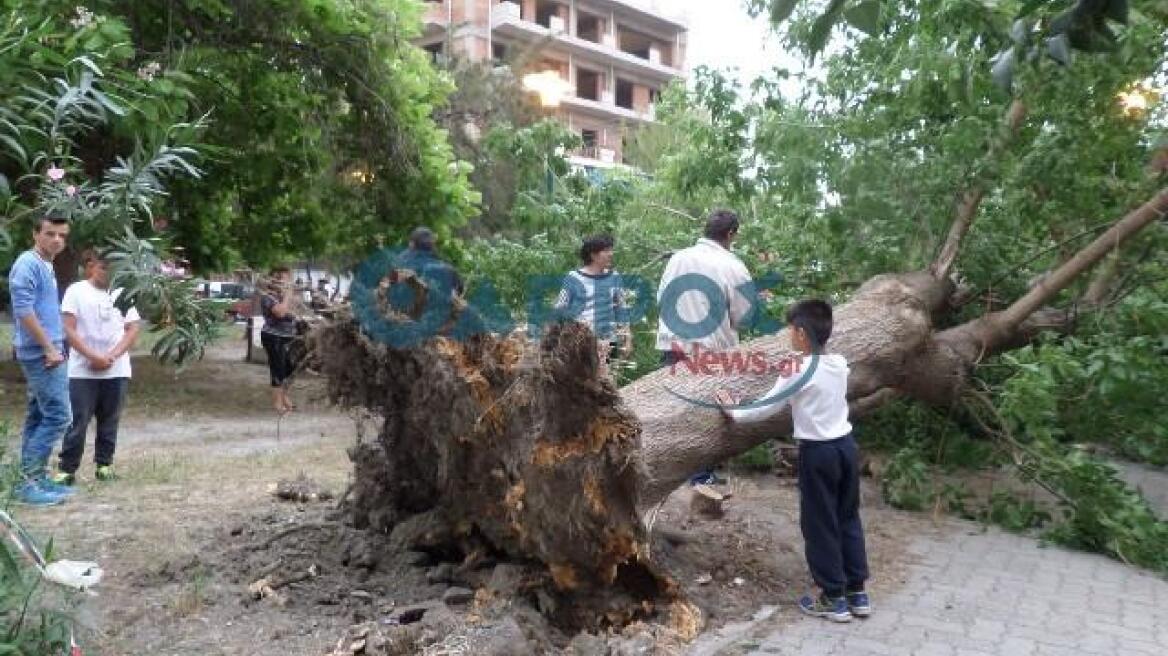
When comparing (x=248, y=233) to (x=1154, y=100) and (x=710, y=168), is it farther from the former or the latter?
(x=1154, y=100)

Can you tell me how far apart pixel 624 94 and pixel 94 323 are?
143ft

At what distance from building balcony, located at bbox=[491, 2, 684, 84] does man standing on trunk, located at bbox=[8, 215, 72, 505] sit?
29498mm

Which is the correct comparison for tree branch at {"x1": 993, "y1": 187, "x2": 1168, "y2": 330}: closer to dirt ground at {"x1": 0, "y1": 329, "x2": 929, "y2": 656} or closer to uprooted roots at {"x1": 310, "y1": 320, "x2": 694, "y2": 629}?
dirt ground at {"x1": 0, "y1": 329, "x2": 929, "y2": 656}

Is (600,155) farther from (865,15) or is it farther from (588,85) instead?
(865,15)

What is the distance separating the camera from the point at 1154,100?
6.31 metres

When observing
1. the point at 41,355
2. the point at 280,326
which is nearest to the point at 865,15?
the point at 41,355

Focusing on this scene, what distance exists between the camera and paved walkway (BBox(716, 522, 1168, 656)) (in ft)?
12.9

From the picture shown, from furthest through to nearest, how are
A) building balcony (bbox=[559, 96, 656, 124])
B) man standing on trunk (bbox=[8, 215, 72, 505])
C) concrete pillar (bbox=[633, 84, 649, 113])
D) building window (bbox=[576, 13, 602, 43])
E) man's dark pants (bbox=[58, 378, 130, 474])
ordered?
concrete pillar (bbox=[633, 84, 649, 113])
building window (bbox=[576, 13, 602, 43])
building balcony (bbox=[559, 96, 656, 124])
man's dark pants (bbox=[58, 378, 130, 474])
man standing on trunk (bbox=[8, 215, 72, 505])

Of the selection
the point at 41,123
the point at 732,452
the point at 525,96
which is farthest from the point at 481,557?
the point at 525,96

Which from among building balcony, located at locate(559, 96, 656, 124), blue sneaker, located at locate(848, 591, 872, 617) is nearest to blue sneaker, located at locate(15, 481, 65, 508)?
blue sneaker, located at locate(848, 591, 872, 617)

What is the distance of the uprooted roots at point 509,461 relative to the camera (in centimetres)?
363

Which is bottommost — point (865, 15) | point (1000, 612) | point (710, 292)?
point (1000, 612)

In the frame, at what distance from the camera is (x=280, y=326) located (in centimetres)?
862

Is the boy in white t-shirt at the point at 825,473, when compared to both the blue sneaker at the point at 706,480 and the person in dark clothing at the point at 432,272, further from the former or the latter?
the person in dark clothing at the point at 432,272
